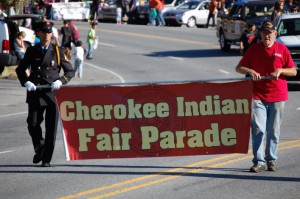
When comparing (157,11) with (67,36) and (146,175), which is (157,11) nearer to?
(67,36)

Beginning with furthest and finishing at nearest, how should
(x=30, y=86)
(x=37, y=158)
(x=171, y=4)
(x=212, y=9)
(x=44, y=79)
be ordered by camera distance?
(x=171, y=4) → (x=212, y=9) → (x=37, y=158) → (x=44, y=79) → (x=30, y=86)

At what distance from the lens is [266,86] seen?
11375 mm

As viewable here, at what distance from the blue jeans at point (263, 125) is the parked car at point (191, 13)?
37622mm

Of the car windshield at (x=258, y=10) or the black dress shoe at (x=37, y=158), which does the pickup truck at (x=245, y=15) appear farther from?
the black dress shoe at (x=37, y=158)

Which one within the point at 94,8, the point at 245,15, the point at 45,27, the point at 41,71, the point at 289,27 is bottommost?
the point at 94,8

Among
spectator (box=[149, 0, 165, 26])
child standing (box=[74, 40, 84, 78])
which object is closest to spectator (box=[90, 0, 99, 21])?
spectator (box=[149, 0, 165, 26])

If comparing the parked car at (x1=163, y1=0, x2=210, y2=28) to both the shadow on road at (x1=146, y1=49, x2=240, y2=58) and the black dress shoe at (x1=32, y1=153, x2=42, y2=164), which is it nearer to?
the shadow on road at (x1=146, y1=49, x2=240, y2=58)

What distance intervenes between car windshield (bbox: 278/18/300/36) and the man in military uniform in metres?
13.3

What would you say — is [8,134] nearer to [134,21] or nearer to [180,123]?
[180,123]

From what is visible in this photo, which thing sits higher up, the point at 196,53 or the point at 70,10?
the point at 70,10

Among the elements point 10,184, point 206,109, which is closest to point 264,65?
point 206,109

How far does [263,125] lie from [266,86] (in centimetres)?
47

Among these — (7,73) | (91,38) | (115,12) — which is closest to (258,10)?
(91,38)

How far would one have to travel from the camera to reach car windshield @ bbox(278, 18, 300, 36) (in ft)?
80.8
